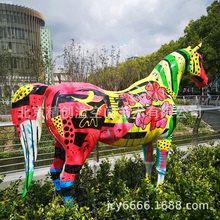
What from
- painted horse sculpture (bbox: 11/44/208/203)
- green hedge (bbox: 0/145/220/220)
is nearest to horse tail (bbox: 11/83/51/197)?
painted horse sculpture (bbox: 11/44/208/203)

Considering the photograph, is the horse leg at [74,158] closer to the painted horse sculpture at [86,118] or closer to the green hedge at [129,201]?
the painted horse sculpture at [86,118]

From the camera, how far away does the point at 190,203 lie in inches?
103

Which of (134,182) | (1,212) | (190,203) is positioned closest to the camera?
(1,212)

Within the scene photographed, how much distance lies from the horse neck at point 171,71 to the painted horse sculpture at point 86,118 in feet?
0.05

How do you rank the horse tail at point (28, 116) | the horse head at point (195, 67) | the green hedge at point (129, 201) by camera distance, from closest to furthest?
the horse tail at point (28, 116), the green hedge at point (129, 201), the horse head at point (195, 67)

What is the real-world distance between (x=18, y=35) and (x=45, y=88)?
50.4m

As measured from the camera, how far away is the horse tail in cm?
228

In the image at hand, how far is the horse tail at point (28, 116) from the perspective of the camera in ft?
7.49

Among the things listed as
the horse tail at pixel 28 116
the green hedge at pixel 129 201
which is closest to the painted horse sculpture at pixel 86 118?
the horse tail at pixel 28 116

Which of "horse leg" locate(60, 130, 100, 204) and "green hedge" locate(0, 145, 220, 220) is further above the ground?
"horse leg" locate(60, 130, 100, 204)

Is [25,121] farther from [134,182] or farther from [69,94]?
[134,182]

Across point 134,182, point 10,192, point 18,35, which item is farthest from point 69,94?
point 18,35

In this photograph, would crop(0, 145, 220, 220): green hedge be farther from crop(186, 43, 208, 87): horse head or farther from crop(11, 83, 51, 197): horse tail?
crop(186, 43, 208, 87): horse head

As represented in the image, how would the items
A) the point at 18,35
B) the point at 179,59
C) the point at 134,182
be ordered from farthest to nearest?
the point at 18,35 < the point at 134,182 < the point at 179,59
